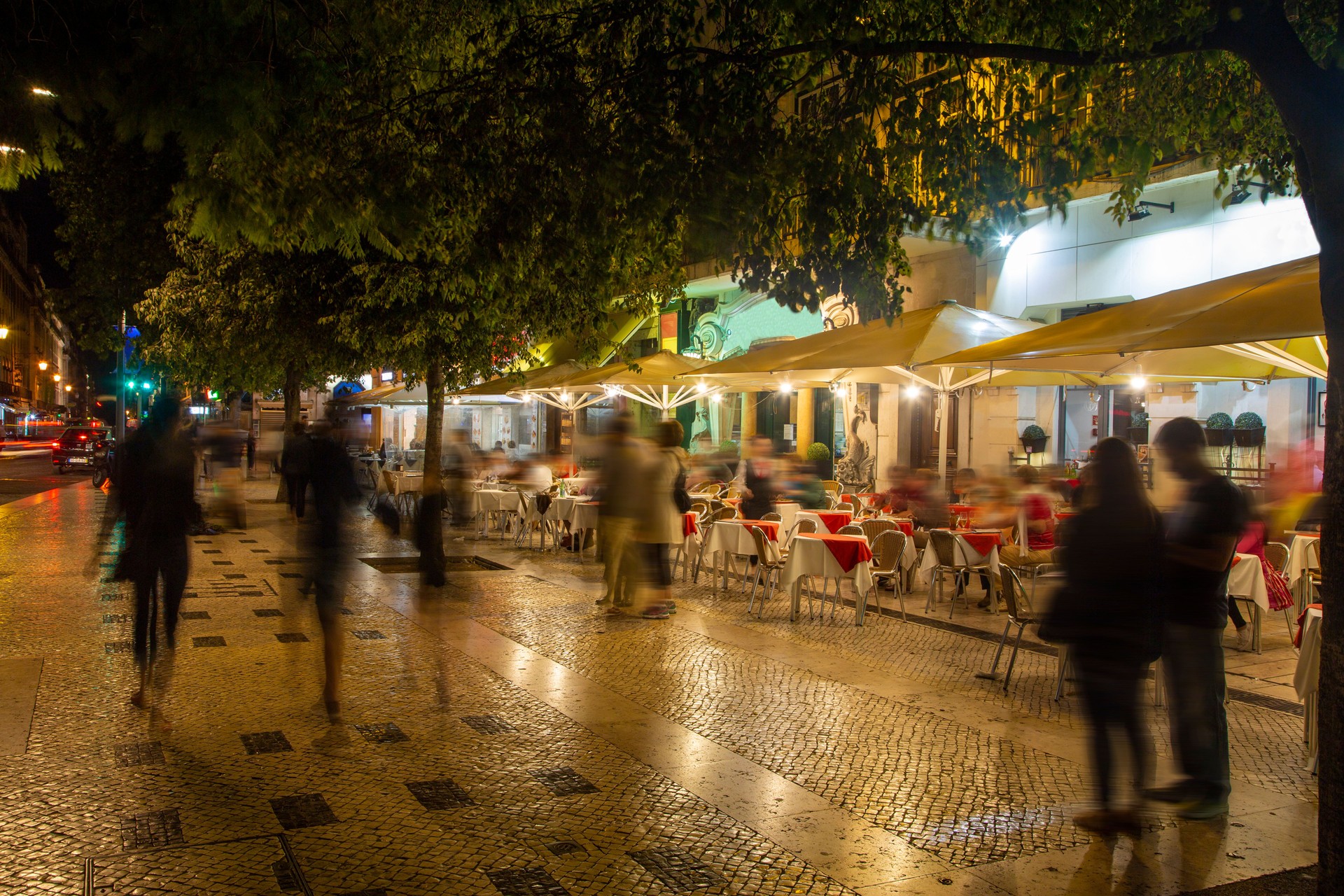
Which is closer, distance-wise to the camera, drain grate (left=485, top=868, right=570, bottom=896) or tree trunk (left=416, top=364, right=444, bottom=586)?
drain grate (left=485, top=868, right=570, bottom=896)

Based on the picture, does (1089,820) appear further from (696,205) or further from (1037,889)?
(696,205)

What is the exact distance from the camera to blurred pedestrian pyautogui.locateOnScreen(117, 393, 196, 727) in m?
6.17

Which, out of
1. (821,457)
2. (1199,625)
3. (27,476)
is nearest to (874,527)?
(1199,625)

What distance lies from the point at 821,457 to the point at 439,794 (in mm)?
16597

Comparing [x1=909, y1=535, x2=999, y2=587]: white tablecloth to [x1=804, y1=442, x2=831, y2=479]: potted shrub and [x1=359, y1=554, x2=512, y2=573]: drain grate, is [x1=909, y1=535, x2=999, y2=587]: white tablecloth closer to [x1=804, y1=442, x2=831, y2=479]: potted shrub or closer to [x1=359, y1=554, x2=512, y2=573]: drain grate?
[x1=359, y1=554, x2=512, y2=573]: drain grate

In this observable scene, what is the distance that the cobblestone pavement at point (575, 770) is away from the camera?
411cm

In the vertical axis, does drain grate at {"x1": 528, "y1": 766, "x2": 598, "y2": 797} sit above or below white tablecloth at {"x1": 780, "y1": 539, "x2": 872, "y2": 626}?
below

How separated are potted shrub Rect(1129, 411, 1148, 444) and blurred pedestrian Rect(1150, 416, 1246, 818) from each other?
1112 cm

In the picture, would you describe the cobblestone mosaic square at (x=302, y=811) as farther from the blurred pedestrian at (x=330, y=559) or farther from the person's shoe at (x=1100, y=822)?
the person's shoe at (x=1100, y=822)

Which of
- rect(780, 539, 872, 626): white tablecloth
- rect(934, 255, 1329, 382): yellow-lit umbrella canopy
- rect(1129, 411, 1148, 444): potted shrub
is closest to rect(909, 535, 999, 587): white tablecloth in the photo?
rect(780, 539, 872, 626): white tablecloth

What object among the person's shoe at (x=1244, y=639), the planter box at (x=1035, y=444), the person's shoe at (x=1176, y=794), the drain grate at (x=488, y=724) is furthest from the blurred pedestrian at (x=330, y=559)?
the planter box at (x=1035, y=444)

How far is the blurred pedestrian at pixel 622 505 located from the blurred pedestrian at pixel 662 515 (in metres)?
0.09
